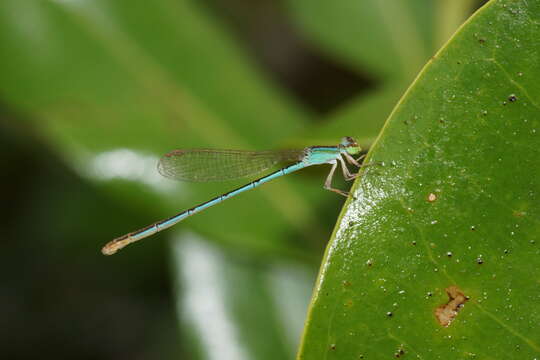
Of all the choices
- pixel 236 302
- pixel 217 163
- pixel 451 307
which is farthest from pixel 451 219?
pixel 236 302

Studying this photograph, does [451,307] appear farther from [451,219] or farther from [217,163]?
[217,163]

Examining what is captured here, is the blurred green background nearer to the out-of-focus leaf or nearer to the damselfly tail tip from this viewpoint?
the out-of-focus leaf

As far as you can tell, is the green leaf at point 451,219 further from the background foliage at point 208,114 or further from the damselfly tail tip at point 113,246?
the damselfly tail tip at point 113,246

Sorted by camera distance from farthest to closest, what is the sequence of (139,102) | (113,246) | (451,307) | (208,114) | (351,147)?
(208,114), (139,102), (113,246), (351,147), (451,307)

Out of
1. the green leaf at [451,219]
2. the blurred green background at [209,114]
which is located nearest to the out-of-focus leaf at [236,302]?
the blurred green background at [209,114]

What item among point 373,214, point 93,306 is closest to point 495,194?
point 373,214

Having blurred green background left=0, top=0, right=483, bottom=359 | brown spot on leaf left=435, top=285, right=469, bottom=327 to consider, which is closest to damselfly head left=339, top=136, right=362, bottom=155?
blurred green background left=0, top=0, right=483, bottom=359
